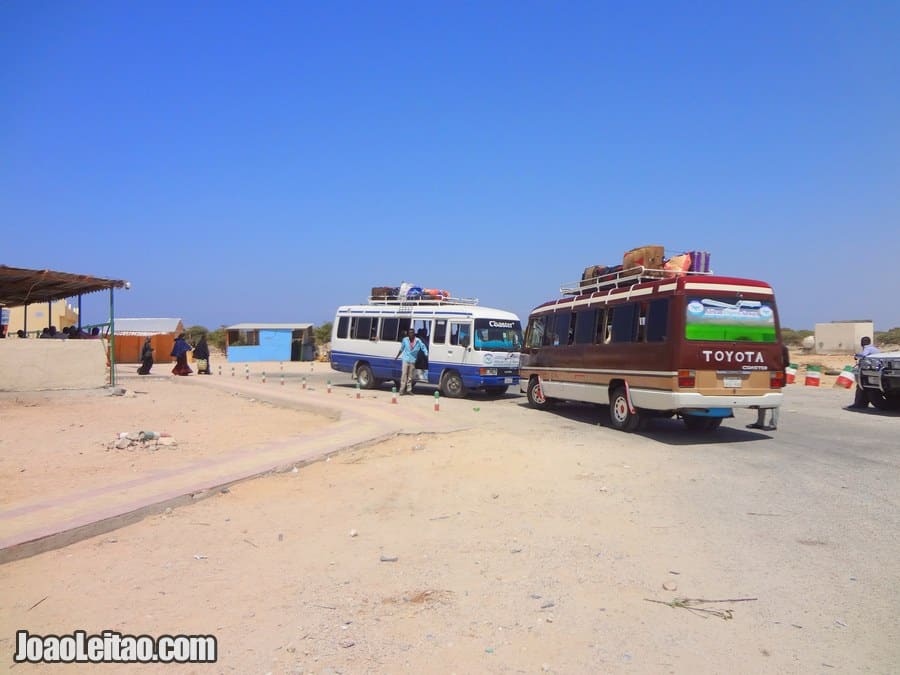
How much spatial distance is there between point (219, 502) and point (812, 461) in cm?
775

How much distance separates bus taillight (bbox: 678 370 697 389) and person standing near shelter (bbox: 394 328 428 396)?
9.39m

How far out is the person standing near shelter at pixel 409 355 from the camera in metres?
18.9

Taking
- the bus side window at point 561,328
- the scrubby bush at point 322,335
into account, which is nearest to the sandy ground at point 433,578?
the bus side window at point 561,328

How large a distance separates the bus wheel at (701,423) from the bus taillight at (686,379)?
7.64ft

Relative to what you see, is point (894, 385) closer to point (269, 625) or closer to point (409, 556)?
point (409, 556)

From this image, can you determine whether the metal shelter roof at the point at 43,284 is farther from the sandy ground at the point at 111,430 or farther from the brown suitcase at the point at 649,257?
the brown suitcase at the point at 649,257

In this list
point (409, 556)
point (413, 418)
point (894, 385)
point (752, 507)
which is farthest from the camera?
point (894, 385)

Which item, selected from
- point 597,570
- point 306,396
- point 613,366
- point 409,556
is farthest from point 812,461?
point 306,396

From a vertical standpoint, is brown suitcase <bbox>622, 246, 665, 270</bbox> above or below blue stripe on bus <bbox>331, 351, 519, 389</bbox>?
above

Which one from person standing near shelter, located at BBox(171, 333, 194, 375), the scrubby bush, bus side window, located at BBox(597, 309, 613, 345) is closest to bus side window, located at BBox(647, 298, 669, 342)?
bus side window, located at BBox(597, 309, 613, 345)

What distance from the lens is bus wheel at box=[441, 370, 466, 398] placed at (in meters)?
18.7

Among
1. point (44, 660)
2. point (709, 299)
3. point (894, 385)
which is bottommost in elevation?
point (44, 660)

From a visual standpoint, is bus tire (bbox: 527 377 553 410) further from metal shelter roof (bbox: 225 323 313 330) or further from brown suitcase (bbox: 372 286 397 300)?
metal shelter roof (bbox: 225 323 313 330)

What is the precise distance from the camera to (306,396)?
59.7 ft
